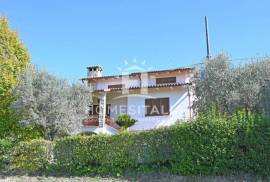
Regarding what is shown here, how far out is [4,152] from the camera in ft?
48.5

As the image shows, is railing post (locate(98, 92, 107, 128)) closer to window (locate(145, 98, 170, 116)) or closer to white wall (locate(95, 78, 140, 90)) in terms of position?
white wall (locate(95, 78, 140, 90))

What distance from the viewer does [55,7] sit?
1556 cm

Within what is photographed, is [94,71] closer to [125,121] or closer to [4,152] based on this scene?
[125,121]

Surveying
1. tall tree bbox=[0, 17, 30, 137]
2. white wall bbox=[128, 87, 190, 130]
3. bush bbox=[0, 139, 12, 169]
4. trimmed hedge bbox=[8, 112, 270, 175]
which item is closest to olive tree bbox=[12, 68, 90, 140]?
tall tree bbox=[0, 17, 30, 137]

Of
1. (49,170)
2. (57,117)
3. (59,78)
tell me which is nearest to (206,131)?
(49,170)

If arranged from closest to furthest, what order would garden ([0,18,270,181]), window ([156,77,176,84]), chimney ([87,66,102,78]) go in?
1. garden ([0,18,270,181])
2. window ([156,77,176,84])
3. chimney ([87,66,102,78])

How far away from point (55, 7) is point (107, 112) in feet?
45.5

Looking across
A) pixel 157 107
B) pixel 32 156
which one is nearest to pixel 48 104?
pixel 32 156

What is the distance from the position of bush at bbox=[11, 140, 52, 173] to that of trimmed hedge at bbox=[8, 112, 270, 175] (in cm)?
5

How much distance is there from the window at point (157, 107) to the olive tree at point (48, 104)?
938 centimetres

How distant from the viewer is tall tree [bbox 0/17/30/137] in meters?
17.7

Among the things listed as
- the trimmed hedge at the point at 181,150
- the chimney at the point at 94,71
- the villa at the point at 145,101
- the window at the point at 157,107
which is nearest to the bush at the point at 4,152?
the trimmed hedge at the point at 181,150

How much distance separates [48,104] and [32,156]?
370 cm

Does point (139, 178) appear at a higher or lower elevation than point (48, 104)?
lower
